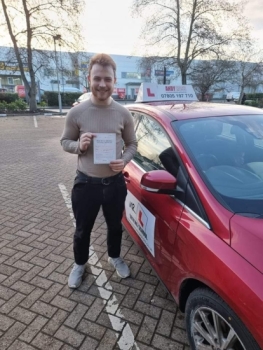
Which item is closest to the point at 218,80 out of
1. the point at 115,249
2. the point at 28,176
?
the point at 28,176

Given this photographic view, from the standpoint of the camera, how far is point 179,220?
1746 millimetres

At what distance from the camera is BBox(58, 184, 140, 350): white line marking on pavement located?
1.94m

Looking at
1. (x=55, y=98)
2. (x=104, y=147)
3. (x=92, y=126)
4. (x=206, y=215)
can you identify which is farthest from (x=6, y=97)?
(x=206, y=215)

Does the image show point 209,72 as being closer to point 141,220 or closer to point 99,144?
point 141,220

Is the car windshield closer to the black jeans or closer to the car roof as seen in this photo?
the car roof

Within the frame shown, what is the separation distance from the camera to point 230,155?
205cm

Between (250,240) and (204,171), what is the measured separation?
0.59 meters

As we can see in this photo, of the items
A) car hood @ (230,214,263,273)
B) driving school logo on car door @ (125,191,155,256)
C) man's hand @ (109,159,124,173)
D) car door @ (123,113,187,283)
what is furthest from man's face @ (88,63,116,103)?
car hood @ (230,214,263,273)

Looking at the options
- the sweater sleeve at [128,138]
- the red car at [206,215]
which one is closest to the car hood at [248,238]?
the red car at [206,215]

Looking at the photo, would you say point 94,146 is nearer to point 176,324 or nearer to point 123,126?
point 123,126

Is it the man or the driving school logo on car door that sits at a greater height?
the man

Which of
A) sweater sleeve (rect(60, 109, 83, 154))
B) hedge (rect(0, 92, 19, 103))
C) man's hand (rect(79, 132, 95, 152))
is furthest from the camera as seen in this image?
hedge (rect(0, 92, 19, 103))

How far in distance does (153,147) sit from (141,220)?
0.70 m

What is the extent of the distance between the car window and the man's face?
59 centimetres
